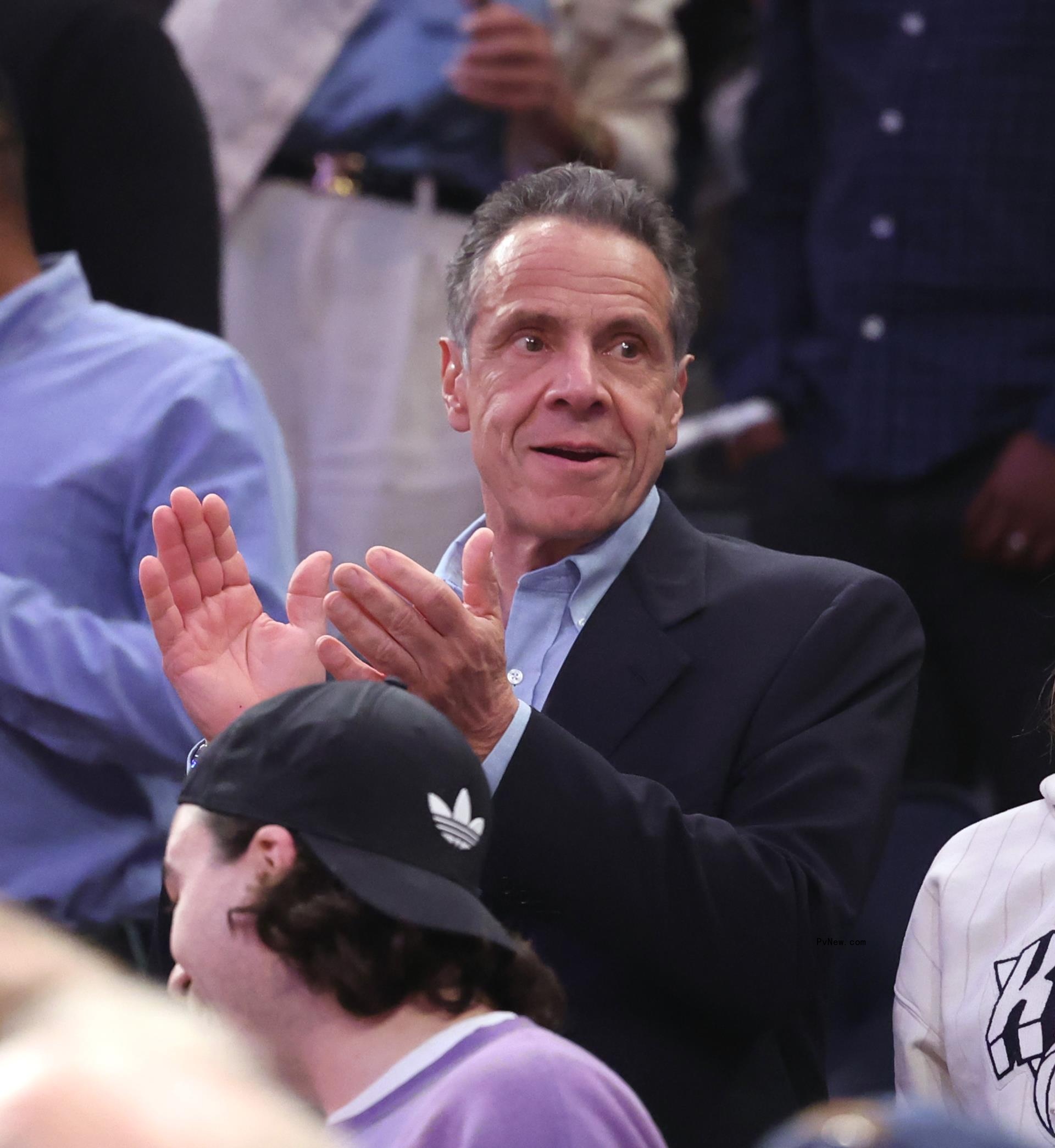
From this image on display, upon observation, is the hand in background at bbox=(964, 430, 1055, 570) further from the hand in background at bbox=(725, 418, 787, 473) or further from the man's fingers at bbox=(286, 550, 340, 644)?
the man's fingers at bbox=(286, 550, 340, 644)

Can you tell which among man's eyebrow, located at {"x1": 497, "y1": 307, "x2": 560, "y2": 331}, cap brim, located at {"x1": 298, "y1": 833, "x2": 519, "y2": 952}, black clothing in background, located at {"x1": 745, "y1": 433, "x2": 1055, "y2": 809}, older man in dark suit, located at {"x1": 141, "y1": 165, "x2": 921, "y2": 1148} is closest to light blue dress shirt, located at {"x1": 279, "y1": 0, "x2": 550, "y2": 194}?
black clothing in background, located at {"x1": 745, "y1": 433, "x2": 1055, "y2": 809}

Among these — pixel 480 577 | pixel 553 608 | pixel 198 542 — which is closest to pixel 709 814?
pixel 553 608

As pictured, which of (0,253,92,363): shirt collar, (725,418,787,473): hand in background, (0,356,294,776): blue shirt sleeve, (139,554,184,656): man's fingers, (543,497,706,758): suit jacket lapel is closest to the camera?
(139,554,184,656): man's fingers

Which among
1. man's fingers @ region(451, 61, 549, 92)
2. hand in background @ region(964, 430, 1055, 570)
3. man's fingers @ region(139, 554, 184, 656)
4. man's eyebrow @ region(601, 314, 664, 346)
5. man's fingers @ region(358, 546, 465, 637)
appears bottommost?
hand in background @ region(964, 430, 1055, 570)

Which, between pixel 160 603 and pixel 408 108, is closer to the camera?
pixel 160 603

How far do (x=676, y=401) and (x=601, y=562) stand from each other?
0.85ft

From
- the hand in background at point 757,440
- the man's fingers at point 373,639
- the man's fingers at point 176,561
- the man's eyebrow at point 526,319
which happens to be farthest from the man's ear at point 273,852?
the hand in background at point 757,440

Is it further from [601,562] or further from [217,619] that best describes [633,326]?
[217,619]

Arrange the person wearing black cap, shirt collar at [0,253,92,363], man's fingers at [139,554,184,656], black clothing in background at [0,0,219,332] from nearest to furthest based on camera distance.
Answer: the person wearing black cap → man's fingers at [139,554,184,656] → shirt collar at [0,253,92,363] → black clothing in background at [0,0,219,332]

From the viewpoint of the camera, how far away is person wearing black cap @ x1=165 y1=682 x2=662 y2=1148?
5.22ft

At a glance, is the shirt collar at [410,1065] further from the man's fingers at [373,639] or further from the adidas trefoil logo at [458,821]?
the man's fingers at [373,639]

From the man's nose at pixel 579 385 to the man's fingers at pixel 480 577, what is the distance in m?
0.40

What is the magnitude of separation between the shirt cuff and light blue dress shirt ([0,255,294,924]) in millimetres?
775

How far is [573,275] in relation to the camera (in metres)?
2.48
